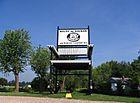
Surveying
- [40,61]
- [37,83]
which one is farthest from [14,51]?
[37,83]

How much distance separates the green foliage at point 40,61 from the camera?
56281 millimetres

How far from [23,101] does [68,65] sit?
952 cm

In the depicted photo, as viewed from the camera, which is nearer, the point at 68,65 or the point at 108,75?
the point at 68,65

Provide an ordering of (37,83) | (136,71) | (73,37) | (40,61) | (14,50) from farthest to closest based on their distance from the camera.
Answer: (37,83), (40,61), (14,50), (136,71), (73,37)

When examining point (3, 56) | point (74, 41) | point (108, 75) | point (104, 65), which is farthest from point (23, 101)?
point (104, 65)

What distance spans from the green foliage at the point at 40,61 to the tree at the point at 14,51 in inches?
137

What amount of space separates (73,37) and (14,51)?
20.8 meters

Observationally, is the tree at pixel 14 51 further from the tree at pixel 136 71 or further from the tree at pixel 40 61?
the tree at pixel 136 71

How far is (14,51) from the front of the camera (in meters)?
51.4

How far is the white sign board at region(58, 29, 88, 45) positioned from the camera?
1266 inches

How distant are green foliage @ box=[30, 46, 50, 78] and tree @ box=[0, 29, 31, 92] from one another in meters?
3.48

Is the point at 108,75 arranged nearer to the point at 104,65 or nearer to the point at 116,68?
the point at 104,65

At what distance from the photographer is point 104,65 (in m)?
99.9

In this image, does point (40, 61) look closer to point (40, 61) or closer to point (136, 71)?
point (40, 61)
